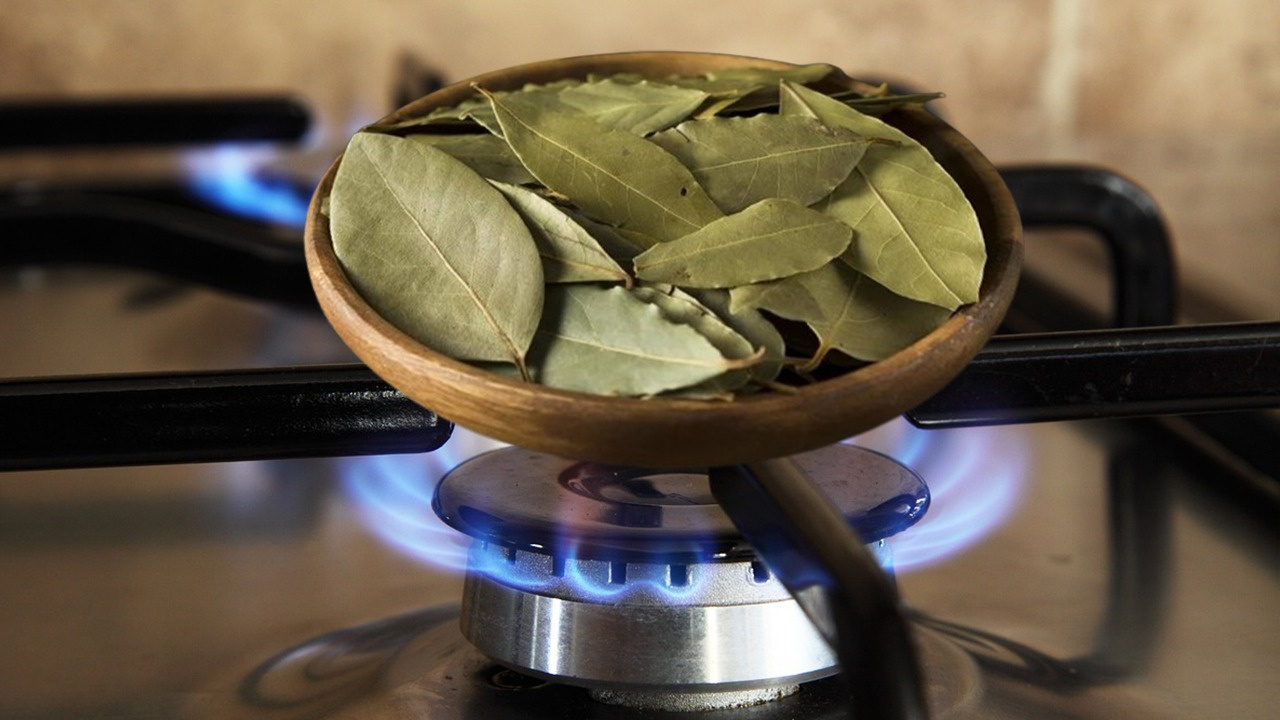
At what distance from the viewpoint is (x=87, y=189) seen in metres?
0.98

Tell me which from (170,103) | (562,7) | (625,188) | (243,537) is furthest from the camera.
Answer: (562,7)

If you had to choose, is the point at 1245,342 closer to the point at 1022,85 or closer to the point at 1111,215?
the point at 1111,215

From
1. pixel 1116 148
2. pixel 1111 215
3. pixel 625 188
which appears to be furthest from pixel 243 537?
pixel 1116 148

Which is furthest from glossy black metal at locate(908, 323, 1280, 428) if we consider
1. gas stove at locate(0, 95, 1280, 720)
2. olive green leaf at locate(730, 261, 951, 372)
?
olive green leaf at locate(730, 261, 951, 372)

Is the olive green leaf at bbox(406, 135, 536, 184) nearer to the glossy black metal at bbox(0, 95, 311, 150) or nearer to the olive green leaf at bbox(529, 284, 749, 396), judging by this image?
the olive green leaf at bbox(529, 284, 749, 396)

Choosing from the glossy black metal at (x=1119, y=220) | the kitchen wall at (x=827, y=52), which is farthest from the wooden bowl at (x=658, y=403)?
the kitchen wall at (x=827, y=52)

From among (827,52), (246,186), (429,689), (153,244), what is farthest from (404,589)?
(827,52)

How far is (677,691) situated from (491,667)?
72mm

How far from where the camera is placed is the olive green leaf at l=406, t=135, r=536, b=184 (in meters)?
0.35

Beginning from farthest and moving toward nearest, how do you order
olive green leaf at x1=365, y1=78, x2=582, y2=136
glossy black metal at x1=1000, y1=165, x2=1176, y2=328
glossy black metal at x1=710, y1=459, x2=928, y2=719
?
1. glossy black metal at x1=1000, y1=165, x2=1176, y2=328
2. olive green leaf at x1=365, y1=78, x2=582, y2=136
3. glossy black metal at x1=710, y1=459, x2=928, y2=719

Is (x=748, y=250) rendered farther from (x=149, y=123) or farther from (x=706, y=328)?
(x=149, y=123)

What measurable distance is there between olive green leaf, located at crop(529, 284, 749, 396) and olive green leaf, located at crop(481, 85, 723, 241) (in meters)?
0.03

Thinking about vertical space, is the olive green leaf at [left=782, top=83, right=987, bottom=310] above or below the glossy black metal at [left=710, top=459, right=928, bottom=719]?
above

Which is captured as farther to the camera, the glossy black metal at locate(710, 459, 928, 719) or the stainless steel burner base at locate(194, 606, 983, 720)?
the stainless steel burner base at locate(194, 606, 983, 720)
